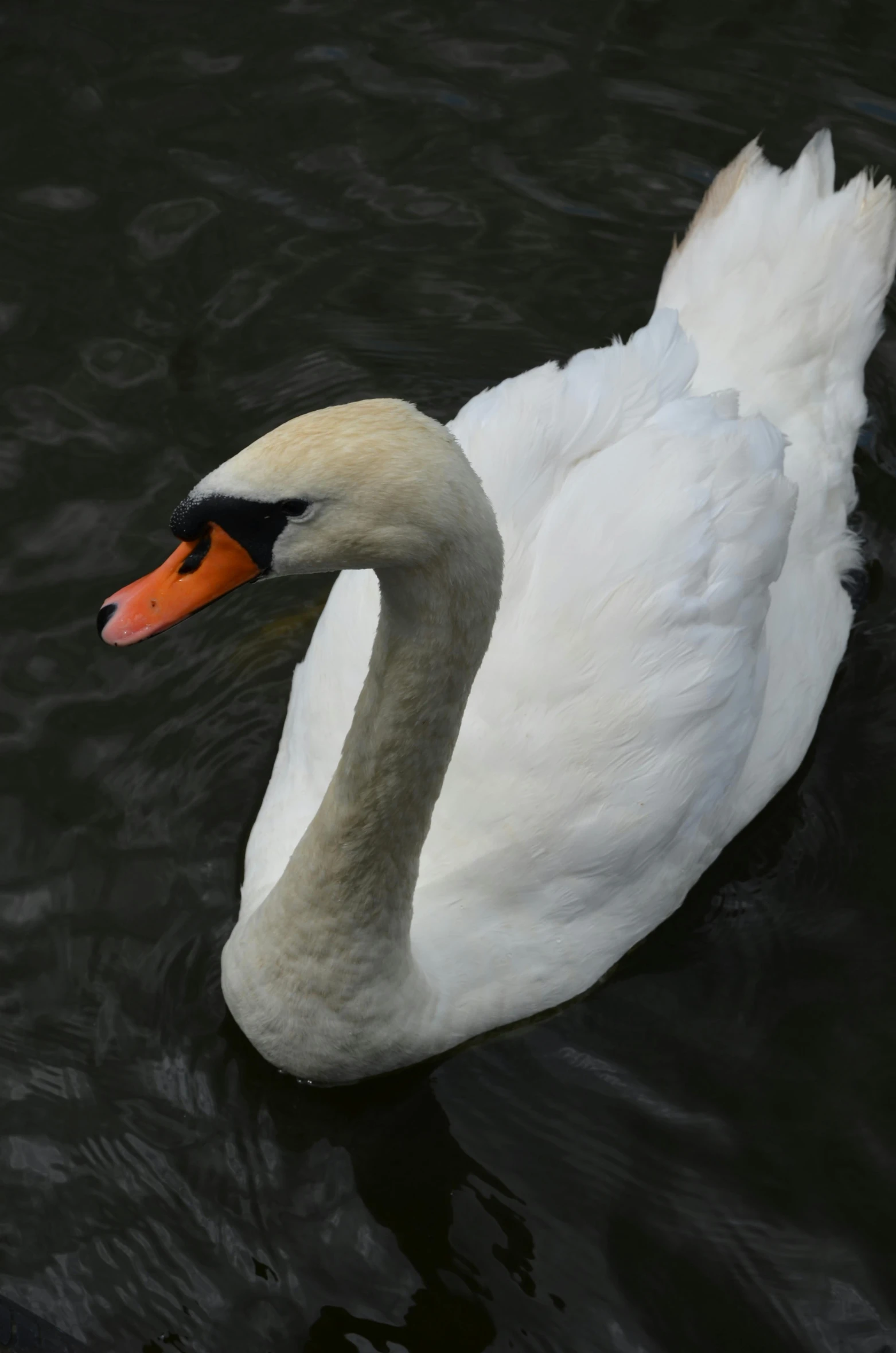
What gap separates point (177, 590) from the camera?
151 inches

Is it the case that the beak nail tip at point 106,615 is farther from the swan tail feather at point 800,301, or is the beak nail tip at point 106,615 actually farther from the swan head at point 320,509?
the swan tail feather at point 800,301

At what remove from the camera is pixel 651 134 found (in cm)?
855

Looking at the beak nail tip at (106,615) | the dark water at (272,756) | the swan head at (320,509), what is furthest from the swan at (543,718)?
the dark water at (272,756)

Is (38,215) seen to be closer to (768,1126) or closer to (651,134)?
(651,134)

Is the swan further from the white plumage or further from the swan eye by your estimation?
the swan eye

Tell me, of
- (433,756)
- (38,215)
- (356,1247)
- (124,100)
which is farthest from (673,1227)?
(124,100)

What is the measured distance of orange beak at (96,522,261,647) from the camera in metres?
3.77

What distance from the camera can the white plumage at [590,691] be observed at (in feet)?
17.0

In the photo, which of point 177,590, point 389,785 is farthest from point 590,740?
point 177,590

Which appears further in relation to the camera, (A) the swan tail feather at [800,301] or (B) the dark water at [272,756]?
(A) the swan tail feather at [800,301]

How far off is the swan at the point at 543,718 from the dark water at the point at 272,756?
0.35 meters

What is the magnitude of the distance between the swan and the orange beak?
4 cm

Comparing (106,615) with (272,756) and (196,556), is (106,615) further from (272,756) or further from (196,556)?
(272,756)

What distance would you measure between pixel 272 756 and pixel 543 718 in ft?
4.60
